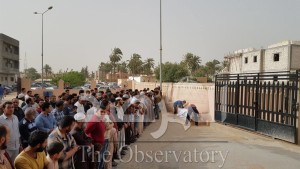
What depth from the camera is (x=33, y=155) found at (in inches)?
131

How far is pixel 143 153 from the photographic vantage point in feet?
27.1

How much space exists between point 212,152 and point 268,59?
33555 mm

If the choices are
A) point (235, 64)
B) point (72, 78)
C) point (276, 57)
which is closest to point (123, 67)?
point (235, 64)

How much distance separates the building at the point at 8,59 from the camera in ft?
160

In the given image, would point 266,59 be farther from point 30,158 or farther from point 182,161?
point 30,158

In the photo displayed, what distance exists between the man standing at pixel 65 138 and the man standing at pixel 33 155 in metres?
0.75

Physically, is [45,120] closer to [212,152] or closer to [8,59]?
[212,152]

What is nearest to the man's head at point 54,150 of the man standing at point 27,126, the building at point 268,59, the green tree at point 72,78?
the man standing at point 27,126

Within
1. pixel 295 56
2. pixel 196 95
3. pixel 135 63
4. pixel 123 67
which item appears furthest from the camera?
pixel 123 67

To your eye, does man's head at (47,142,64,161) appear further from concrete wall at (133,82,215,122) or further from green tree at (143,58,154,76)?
green tree at (143,58,154,76)

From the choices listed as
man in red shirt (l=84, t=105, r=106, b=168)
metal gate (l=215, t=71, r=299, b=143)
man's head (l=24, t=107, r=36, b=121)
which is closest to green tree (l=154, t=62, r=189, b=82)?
metal gate (l=215, t=71, r=299, b=143)

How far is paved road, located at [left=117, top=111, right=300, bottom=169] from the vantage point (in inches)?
282

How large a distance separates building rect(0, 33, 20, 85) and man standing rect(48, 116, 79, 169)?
160 ft

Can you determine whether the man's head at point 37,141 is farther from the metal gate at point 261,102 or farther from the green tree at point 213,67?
the green tree at point 213,67
